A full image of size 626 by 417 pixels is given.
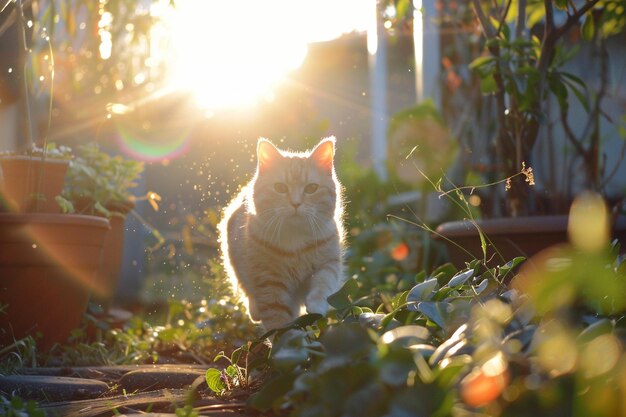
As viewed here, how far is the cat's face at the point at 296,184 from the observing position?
316cm

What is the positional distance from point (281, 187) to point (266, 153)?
17cm

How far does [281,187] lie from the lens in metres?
3.21

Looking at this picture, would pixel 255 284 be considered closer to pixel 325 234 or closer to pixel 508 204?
pixel 325 234

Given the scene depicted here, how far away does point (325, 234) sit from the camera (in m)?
3.17

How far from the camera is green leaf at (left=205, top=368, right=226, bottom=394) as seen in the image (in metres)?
1.93

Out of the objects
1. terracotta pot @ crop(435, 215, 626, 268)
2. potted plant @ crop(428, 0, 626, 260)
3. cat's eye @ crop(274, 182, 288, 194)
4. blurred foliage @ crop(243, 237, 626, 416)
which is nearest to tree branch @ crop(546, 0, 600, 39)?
potted plant @ crop(428, 0, 626, 260)

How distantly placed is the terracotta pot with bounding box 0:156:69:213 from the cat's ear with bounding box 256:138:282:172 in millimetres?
1043

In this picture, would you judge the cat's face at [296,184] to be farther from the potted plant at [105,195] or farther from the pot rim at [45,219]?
the potted plant at [105,195]

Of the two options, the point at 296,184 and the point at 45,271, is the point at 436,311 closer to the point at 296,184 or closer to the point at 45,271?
the point at 296,184

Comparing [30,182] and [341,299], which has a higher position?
[30,182]

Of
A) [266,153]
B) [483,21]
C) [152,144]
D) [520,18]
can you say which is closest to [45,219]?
[266,153]

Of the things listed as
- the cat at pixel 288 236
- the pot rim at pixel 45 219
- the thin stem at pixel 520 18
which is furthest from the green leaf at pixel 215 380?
the thin stem at pixel 520 18

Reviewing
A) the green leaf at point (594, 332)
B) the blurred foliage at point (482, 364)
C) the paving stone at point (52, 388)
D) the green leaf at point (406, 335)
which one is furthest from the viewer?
the paving stone at point (52, 388)

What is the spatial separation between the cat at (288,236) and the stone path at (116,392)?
43 centimetres
